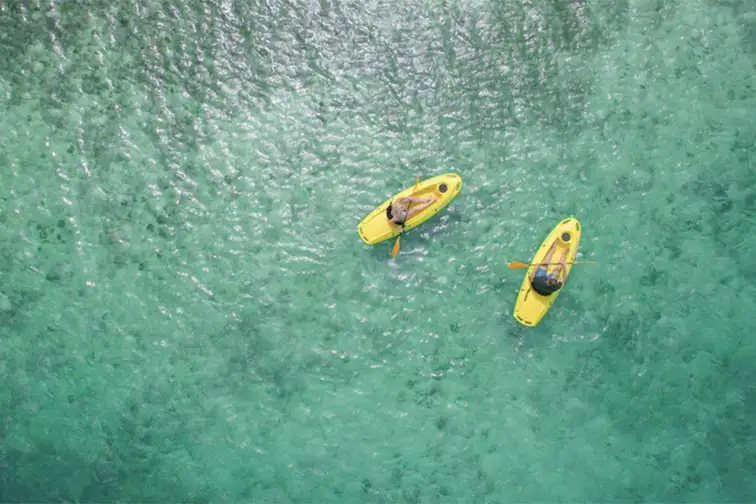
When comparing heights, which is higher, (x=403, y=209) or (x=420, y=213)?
(x=403, y=209)

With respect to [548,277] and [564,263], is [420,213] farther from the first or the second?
[564,263]

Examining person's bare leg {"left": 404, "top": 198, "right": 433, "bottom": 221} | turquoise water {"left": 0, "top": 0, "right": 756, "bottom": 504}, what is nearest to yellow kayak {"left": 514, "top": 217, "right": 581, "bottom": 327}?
turquoise water {"left": 0, "top": 0, "right": 756, "bottom": 504}

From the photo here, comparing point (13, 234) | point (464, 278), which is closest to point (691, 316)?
point (464, 278)

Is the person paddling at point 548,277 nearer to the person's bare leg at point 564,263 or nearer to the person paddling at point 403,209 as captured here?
the person's bare leg at point 564,263

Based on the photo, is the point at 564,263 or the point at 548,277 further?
the point at 564,263

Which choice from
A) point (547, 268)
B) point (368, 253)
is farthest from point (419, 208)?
point (547, 268)
